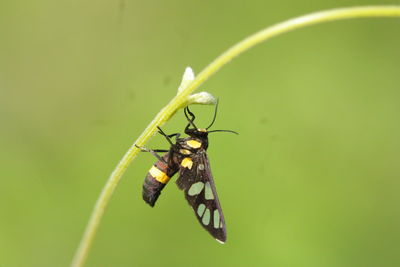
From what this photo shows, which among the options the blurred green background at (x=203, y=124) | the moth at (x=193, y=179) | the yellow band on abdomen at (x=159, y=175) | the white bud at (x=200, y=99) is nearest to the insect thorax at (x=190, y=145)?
the moth at (x=193, y=179)

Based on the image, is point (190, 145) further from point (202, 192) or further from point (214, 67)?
point (214, 67)

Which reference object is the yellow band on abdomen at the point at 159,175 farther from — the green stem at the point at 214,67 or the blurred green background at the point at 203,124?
the blurred green background at the point at 203,124

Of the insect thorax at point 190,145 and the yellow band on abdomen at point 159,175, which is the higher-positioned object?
the insect thorax at point 190,145

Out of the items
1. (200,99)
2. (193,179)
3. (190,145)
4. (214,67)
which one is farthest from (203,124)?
(214,67)

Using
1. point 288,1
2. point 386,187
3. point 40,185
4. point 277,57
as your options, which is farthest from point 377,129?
point 40,185

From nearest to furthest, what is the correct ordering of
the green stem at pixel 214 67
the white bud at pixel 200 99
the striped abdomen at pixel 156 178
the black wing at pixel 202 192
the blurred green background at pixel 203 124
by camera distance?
the green stem at pixel 214 67 < the white bud at pixel 200 99 < the black wing at pixel 202 192 < the striped abdomen at pixel 156 178 < the blurred green background at pixel 203 124

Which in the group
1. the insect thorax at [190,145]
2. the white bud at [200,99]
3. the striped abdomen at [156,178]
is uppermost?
the white bud at [200,99]
